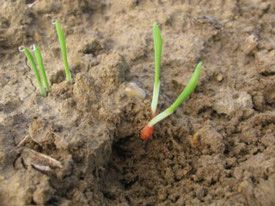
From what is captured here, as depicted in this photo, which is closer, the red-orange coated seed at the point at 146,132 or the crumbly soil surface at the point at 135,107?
the crumbly soil surface at the point at 135,107

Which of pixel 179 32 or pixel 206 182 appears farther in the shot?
pixel 179 32

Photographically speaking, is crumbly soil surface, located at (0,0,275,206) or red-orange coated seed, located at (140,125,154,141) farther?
red-orange coated seed, located at (140,125,154,141)

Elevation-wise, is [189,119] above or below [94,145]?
below

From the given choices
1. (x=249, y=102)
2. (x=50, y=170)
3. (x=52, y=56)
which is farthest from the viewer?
(x=52, y=56)

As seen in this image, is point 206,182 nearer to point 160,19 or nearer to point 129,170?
point 129,170

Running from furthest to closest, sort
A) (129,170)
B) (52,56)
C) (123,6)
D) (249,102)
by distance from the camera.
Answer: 1. (123,6)
2. (52,56)
3. (249,102)
4. (129,170)

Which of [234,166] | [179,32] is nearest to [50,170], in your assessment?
[234,166]
